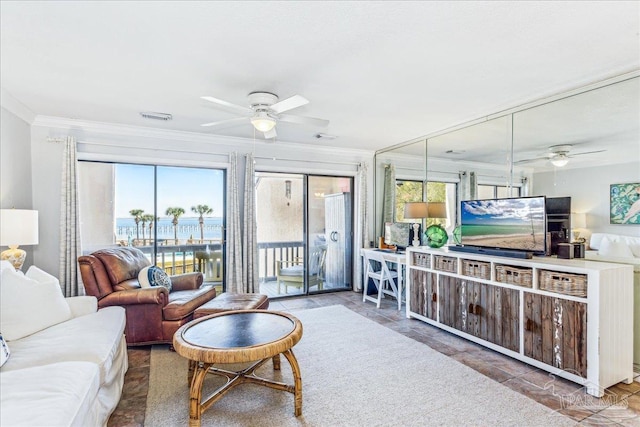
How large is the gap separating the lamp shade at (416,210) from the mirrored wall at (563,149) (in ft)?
1.50

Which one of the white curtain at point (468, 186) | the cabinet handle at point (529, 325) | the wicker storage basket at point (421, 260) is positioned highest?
the white curtain at point (468, 186)

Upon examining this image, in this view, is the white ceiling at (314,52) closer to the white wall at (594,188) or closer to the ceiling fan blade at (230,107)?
the ceiling fan blade at (230,107)

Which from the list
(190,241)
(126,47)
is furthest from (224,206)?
(126,47)

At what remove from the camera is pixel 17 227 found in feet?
9.85

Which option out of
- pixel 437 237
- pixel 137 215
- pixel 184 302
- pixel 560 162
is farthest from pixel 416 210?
pixel 137 215

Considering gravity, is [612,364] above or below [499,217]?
below

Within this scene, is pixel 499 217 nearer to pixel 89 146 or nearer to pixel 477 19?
pixel 477 19

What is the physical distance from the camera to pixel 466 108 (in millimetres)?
3559

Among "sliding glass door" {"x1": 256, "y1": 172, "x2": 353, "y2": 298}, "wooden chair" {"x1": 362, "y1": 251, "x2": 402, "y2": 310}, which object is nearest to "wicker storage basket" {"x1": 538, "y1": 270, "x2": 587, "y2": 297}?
"wooden chair" {"x1": 362, "y1": 251, "x2": 402, "y2": 310}

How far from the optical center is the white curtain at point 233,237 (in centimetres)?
470

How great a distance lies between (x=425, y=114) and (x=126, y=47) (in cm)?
A: 299

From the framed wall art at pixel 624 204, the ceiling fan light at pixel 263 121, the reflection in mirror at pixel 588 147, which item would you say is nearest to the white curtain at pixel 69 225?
the ceiling fan light at pixel 263 121

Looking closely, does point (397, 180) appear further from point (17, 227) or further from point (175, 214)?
point (17, 227)

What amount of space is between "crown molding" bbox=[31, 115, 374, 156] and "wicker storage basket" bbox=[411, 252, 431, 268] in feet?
7.91
